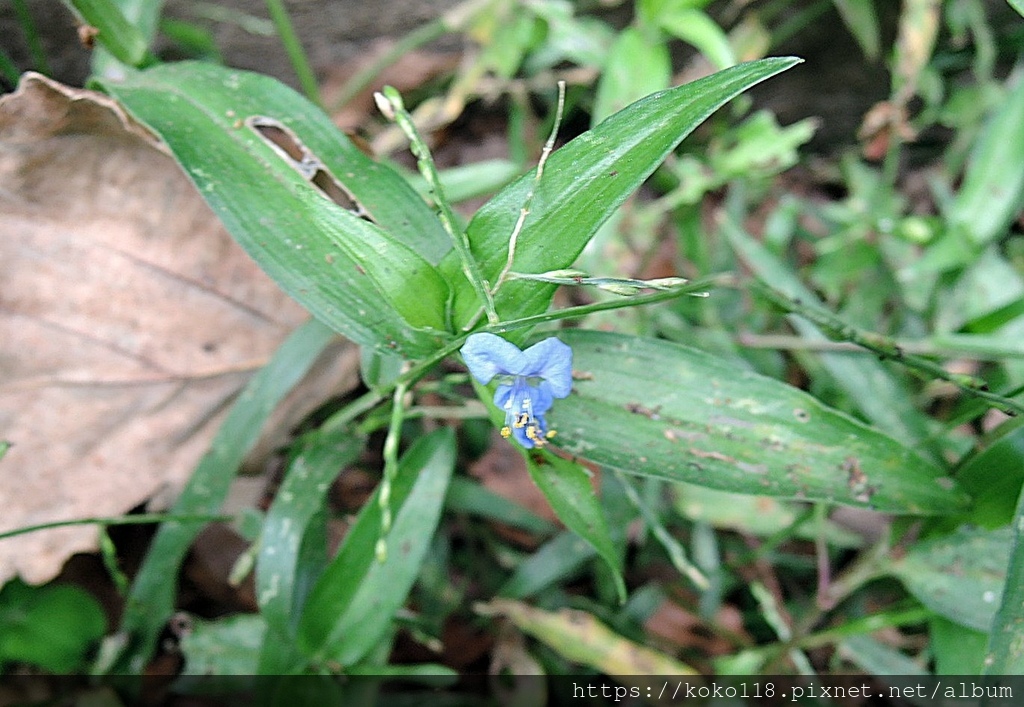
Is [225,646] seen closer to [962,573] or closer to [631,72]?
[962,573]

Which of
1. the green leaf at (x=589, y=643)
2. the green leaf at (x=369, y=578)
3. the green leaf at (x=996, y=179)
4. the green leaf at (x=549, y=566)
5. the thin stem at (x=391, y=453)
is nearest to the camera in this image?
the thin stem at (x=391, y=453)

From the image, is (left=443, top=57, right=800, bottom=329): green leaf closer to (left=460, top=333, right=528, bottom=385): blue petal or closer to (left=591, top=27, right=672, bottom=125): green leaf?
(left=460, top=333, right=528, bottom=385): blue petal

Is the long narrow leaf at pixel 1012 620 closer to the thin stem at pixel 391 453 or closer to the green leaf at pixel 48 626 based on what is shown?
the thin stem at pixel 391 453

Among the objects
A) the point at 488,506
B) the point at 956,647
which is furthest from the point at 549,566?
the point at 956,647

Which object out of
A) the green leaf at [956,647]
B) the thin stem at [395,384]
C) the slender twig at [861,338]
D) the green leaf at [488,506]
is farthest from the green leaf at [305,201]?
the green leaf at [956,647]

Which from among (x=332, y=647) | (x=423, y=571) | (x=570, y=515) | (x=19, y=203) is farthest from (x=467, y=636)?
(x=19, y=203)

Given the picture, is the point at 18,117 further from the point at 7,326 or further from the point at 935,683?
the point at 935,683

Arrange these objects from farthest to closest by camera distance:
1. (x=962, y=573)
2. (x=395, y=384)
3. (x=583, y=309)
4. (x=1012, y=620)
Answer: (x=962, y=573) → (x=395, y=384) → (x=1012, y=620) → (x=583, y=309)
